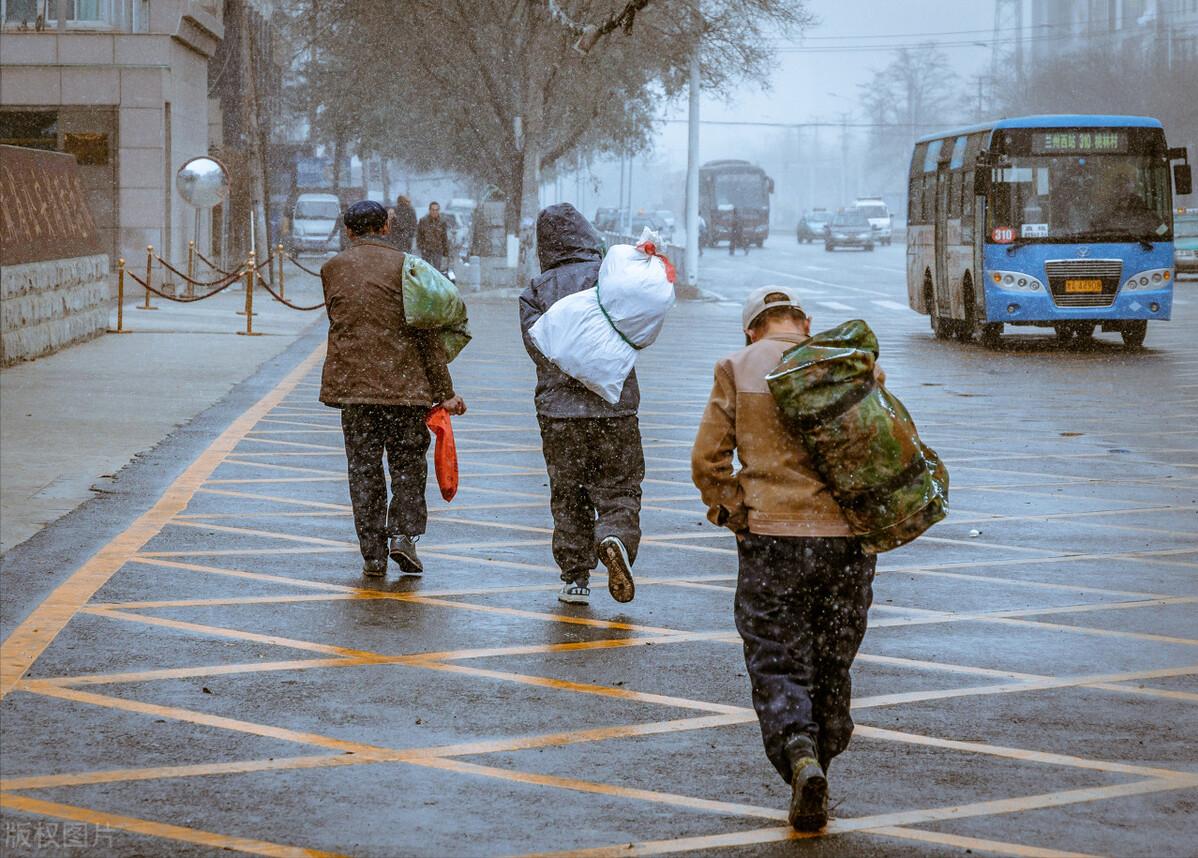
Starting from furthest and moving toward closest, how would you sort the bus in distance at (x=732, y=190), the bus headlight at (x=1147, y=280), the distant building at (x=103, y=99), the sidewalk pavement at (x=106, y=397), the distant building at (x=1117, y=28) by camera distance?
the bus in distance at (x=732, y=190)
the distant building at (x=1117, y=28)
the distant building at (x=103, y=99)
the bus headlight at (x=1147, y=280)
the sidewalk pavement at (x=106, y=397)

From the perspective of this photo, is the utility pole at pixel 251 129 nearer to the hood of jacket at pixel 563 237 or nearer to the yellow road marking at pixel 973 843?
the hood of jacket at pixel 563 237

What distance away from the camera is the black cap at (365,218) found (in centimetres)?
832

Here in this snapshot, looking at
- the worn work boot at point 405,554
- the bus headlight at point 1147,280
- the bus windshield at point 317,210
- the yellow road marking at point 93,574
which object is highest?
the bus windshield at point 317,210

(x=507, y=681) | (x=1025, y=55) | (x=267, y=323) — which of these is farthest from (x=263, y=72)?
(x=1025, y=55)

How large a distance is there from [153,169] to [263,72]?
1521 cm

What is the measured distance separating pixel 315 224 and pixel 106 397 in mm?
48611

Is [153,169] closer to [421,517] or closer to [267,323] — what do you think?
[267,323]

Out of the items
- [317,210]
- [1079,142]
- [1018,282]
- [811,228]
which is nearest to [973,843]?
[1018,282]

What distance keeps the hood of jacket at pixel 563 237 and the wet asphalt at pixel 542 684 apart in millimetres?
1435

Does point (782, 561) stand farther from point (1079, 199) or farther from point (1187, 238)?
point (1187, 238)

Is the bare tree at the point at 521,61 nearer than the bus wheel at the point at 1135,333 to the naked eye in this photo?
No

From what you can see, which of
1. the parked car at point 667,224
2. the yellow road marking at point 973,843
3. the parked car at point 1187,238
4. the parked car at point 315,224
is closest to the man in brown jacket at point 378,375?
the yellow road marking at point 973,843

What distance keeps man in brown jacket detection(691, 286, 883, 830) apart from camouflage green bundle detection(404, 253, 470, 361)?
10.4ft

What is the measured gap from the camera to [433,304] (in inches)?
321
